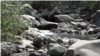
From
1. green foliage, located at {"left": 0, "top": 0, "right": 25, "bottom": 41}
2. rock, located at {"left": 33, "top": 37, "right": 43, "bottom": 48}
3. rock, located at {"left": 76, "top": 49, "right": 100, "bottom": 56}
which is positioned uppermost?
green foliage, located at {"left": 0, "top": 0, "right": 25, "bottom": 41}

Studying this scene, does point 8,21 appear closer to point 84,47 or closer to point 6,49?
point 6,49

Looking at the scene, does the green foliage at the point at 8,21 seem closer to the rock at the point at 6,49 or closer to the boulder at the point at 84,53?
the rock at the point at 6,49

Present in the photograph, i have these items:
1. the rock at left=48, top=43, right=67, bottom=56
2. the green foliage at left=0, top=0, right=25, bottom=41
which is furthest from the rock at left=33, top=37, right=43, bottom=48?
the rock at left=48, top=43, right=67, bottom=56

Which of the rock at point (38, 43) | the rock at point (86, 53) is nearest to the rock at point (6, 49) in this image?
the rock at point (86, 53)

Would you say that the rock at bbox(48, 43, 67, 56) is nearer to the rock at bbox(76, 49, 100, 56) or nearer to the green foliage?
the green foliage

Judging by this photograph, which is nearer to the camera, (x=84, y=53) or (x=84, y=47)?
(x=84, y=53)

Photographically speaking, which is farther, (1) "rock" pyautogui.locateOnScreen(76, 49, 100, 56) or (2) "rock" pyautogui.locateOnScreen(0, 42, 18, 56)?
(2) "rock" pyautogui.locateOnScreen(0, 42, 18, 56)

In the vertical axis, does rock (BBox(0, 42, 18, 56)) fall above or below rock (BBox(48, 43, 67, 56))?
above

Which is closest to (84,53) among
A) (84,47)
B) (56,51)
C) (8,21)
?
(84,47)

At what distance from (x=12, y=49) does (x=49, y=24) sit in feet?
27.9

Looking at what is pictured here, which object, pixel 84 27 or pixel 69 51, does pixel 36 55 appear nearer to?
pixel 69 51

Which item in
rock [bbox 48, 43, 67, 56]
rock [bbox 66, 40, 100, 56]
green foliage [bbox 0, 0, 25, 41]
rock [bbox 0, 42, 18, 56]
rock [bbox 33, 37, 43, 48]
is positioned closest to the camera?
rock [bbox 66, 40, 100, 56]

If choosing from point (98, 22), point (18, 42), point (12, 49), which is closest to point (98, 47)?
point (12, 49)

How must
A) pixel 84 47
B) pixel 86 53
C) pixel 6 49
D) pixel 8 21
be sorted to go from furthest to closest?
pixel 8 21
pixel 6 49
pixel 84 47
pixel 86 53
